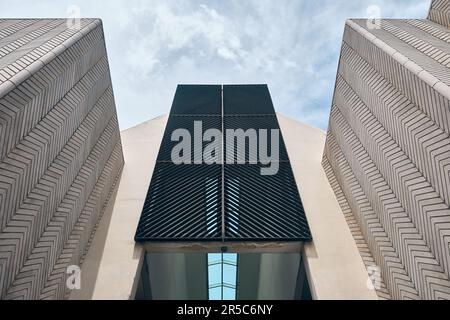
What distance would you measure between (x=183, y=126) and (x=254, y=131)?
2776mm

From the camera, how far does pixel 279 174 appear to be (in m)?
10.5

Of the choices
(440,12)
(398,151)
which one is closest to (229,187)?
(398,151)

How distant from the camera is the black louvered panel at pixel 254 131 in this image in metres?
11.3

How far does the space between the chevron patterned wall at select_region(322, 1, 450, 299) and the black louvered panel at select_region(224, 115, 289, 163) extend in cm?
258

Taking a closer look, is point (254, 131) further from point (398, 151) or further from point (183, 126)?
point (398, 151)

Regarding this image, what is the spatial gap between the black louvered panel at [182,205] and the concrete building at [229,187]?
1.7 inches

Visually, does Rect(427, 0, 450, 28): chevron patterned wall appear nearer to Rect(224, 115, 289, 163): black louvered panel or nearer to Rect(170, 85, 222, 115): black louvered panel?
Rect(224, 115, 289, 163): black louvered panel

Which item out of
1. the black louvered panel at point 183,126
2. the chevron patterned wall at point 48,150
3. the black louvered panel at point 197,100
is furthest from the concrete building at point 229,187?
the black louvered panel at point 197,100

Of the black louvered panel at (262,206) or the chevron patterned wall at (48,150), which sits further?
the black louvered panel at (262,206)

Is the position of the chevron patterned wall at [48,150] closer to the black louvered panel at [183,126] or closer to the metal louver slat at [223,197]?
the metal louver slat at [223,197]

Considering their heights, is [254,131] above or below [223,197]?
above

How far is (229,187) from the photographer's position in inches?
384
